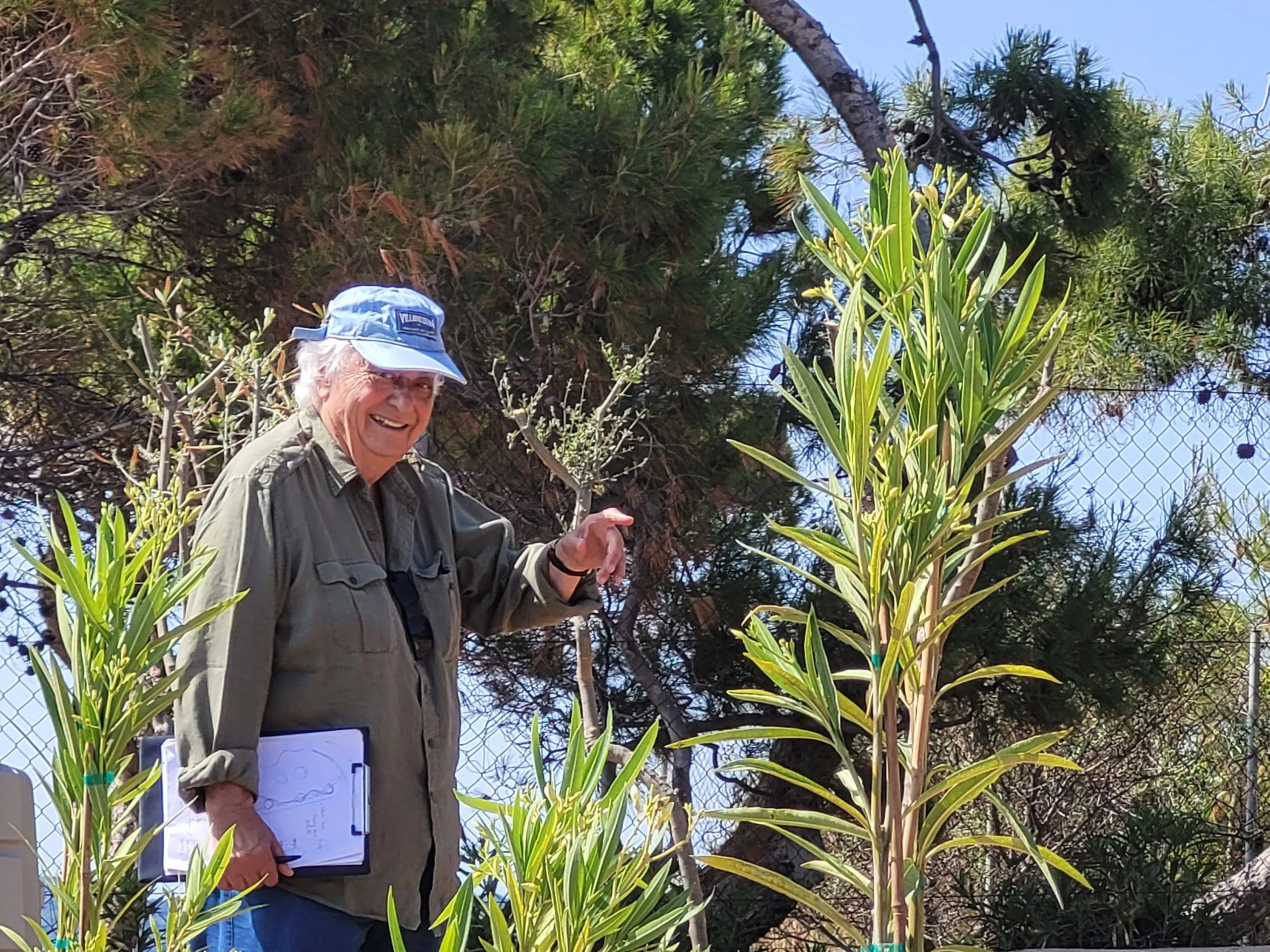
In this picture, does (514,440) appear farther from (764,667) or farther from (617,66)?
(764,667)

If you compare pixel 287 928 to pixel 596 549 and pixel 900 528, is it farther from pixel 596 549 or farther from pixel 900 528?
pixel 900 528

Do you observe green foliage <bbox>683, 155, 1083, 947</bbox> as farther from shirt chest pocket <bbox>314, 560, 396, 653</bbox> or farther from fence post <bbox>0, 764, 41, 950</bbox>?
fence post <bbox>0, 764, 41, 950</bbox>

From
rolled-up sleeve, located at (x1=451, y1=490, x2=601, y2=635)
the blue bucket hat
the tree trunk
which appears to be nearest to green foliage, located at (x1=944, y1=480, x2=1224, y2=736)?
the tree trunk

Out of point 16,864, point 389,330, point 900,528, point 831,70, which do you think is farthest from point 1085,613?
point 900,528

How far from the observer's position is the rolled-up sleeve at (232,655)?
6.97ft

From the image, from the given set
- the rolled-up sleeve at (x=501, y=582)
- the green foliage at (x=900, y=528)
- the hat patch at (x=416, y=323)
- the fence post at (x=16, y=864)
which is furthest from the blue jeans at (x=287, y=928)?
the green foliage at (x=900, y=528)

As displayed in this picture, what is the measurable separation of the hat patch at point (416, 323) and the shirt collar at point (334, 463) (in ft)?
0.62

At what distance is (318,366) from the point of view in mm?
2412

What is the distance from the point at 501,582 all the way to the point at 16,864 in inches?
32.6

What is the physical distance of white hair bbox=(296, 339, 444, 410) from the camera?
93.5 inches

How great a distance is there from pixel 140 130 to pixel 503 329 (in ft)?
3.50

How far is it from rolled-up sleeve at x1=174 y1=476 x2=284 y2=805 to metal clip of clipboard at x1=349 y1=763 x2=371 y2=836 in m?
0.13

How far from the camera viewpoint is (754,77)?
5.05 metres

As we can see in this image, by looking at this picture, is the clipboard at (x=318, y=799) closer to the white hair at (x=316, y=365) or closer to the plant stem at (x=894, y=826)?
the white hair at (x=316, y=365)
